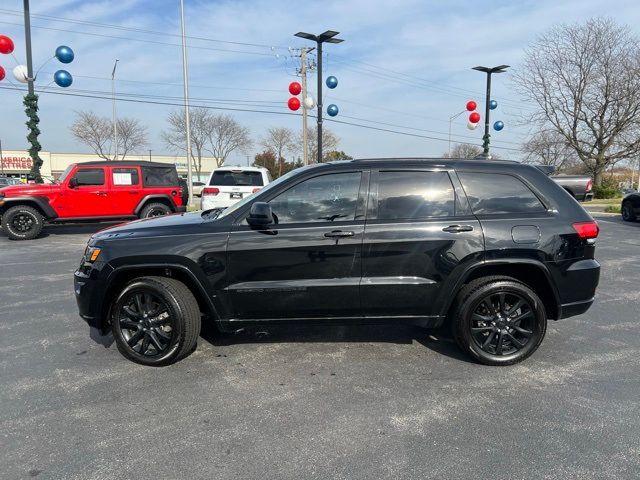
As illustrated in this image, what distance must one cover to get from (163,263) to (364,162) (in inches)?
75.5

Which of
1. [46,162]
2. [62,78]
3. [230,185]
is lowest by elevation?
[230,185]

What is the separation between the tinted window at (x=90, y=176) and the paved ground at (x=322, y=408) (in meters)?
7.35

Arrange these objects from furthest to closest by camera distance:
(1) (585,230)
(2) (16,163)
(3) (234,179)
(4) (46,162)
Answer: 1. (4) (46,162)
2. (2) (16,163)
3. (3) (234,179)
4. (1) (585,230)

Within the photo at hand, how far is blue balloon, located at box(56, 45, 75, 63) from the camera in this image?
13.1 m

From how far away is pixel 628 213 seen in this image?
14.8 m

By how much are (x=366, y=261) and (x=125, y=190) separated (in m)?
9.70

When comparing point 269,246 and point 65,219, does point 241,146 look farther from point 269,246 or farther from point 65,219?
point 269,246

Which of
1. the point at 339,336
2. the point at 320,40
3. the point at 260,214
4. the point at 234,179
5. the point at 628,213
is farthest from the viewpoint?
the point at 320,40

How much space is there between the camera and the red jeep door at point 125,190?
1148cm

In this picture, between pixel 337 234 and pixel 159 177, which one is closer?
pixel 337 234

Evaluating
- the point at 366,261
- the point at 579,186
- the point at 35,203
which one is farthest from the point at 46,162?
the point at 366,261

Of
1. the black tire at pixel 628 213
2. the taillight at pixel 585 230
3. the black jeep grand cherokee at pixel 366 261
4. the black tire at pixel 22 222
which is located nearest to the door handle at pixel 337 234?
the black jeep grand cherokee at pixel 366 261

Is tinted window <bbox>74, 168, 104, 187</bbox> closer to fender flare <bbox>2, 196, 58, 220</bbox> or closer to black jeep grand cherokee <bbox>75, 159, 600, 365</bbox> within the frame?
fender flare <bbox>2, 196, 58, 220</bbox>

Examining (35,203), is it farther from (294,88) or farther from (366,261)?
(294,88)
